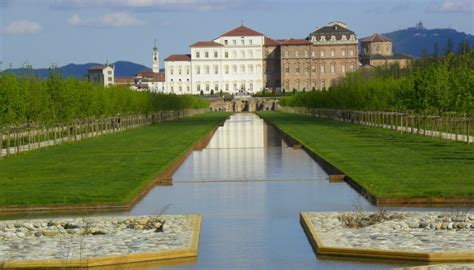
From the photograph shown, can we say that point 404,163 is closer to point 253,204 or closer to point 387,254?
point 253,204

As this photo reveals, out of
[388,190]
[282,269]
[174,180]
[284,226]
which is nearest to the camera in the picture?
[282,269]

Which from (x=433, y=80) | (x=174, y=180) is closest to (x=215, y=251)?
(x=174, y=180)

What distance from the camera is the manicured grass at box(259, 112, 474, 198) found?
20547 millimetres

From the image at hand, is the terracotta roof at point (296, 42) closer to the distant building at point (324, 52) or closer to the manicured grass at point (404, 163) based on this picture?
the distant building at point (324, 52)

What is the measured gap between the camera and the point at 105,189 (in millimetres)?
21828

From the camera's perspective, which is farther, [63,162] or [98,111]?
[98,111]

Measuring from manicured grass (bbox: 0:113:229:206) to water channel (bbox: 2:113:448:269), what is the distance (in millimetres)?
723

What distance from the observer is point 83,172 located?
1044 inches

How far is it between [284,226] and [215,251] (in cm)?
273

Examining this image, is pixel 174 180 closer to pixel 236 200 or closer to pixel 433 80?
pixel 236 200

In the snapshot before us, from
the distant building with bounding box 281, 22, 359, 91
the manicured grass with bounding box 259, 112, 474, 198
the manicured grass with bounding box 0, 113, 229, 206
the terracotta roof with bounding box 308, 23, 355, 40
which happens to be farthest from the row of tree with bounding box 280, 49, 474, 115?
the terracotta roof with bounding box 308, 23, 355, 40

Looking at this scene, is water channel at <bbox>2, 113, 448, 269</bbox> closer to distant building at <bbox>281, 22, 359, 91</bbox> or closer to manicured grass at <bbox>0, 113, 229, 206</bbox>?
manicured grass at <bbox>0, 113, 229, 206</bbox>

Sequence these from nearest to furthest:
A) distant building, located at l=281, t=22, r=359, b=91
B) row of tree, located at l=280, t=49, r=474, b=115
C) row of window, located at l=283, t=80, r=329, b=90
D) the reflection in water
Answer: the reflection in water → row of tree, located at l=280, t=49, r=474, b=115 → distant building, located at l=281, t=22, r=359, b=91 → row of window, located at l=283, t=80, r=329, b=90

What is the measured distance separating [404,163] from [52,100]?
834 inches
